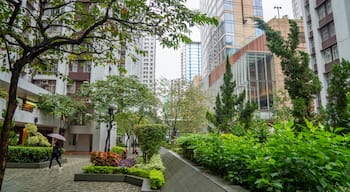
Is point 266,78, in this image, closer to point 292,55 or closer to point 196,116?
point 196,116

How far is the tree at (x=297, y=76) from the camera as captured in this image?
282 inches

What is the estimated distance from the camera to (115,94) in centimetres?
1908

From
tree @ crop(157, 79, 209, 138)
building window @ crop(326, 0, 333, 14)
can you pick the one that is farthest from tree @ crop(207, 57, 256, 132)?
building window @ crop(326, 0, 333, 14)

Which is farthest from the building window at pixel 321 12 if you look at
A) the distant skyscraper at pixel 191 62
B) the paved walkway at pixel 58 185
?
the distant skyscraper at pixel 191 62

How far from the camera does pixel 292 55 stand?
8.05m

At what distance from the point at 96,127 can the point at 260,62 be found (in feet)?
62.5

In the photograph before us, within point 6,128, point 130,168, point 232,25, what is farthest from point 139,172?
point 232,25

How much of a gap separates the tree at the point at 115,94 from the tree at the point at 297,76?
1306cm

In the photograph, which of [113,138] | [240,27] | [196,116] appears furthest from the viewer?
[240,27]

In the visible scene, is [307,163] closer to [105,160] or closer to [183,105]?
[105,160]

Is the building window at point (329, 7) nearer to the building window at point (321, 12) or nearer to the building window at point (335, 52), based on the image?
the building window at point (321, 12)

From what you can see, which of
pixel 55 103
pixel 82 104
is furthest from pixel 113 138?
pixel 55 103

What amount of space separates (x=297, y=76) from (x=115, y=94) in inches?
578

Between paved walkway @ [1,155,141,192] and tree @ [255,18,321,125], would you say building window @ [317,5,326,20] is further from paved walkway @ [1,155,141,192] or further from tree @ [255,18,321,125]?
paved walkway @ [1,155,141,192]
